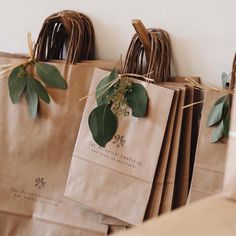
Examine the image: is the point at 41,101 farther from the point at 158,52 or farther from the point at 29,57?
the point at 158,52

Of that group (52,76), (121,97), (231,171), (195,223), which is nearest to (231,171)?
(231,171)

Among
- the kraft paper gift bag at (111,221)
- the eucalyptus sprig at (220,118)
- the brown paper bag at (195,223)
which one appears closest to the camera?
the brown paper bag at (195,223)

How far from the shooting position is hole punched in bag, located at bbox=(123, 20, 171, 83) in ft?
3.09

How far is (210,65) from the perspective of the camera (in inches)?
37.2

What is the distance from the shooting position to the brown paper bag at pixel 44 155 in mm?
1024

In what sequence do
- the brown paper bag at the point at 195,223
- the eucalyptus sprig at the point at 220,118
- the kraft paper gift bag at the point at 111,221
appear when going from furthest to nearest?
the kraft paper gift bag at the point at 111,221 → the eucalyptus sprig at the point at 220,118 → the brown paper bag at the point at 195,223

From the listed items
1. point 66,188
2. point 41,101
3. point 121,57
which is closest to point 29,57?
point 41,101

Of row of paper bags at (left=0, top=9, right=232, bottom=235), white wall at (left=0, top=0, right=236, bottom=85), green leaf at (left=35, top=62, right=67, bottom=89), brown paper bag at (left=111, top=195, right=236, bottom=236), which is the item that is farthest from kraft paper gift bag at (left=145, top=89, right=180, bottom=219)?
brown paper bag at (left=111, top=195, right=236, bottom=236)

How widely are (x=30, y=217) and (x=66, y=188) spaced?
0.15 m

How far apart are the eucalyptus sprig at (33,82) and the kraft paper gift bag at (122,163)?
0.32 ft

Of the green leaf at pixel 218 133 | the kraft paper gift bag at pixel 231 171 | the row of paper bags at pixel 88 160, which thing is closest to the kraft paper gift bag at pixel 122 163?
the row of paper bags at pixel 88 160

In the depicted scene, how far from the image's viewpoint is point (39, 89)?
1.02m

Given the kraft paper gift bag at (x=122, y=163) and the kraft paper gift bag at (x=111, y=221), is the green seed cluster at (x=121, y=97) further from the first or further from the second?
the kraft paper gift bag at (x=111, y=221)

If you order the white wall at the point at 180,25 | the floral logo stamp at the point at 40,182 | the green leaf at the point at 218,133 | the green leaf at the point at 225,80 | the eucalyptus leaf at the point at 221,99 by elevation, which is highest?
the white wall at the point at 180,25
